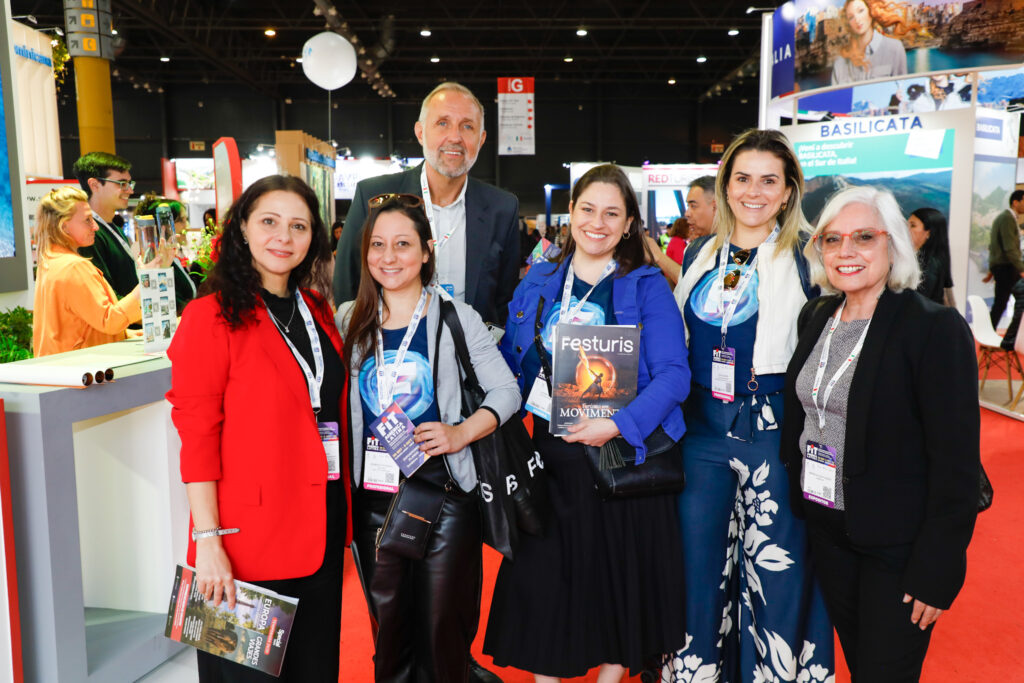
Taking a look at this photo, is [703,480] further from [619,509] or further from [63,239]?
[63,239]

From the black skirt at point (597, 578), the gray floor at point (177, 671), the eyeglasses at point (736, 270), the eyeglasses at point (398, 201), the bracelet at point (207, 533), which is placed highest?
the eyeglasses at point (398, 201)

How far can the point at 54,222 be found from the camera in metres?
3.00

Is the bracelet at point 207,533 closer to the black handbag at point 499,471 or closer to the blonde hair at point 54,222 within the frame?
the black handbag at point 499,471

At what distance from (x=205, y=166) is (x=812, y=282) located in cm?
2149

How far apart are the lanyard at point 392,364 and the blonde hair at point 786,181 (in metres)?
0.92

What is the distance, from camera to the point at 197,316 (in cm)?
155

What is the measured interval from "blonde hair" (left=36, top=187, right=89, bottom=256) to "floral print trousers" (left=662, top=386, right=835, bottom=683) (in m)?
2.65

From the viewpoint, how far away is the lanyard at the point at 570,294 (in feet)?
6.56

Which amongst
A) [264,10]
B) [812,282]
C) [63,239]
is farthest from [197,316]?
[264,10]

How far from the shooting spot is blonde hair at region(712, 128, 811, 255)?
6.56ft

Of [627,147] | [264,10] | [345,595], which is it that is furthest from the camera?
[627,147]

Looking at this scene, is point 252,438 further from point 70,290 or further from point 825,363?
point 70,290

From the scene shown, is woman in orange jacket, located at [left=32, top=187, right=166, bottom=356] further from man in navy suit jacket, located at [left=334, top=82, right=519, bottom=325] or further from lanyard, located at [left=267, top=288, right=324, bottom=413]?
lanyard, located at [left=267, top=288, right=324, bottom=413]

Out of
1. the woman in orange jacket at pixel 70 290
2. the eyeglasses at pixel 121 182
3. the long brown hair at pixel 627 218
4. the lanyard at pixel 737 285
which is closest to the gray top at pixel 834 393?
the lanyard at pixel 737 285
